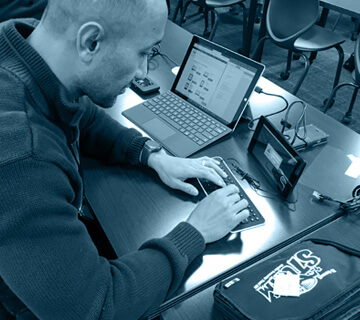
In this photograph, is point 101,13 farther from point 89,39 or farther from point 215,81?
point 215,81

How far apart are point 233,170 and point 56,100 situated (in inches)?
20.8

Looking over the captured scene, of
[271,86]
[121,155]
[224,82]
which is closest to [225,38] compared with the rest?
[271,86]

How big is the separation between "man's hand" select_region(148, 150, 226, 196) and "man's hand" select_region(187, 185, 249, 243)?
64 mm

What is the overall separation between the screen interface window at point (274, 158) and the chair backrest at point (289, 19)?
63.4 inches

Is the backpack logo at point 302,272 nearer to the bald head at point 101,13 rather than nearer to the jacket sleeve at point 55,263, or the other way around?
the jacket sleeve at point 55,263

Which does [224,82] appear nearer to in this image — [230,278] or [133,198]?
[133,198]

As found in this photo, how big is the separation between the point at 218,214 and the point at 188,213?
3.8 inches

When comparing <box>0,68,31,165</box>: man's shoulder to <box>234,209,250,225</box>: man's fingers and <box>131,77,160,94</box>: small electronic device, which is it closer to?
<box>234,209,250,225</box>: man's fingers

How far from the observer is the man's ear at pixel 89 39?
1.99 ft

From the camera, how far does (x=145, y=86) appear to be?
1259mm

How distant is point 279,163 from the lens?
878 mm

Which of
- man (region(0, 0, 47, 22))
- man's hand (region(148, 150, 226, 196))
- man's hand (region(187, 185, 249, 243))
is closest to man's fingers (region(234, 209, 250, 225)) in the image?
man's hand (region(187, 185, 249, 243))

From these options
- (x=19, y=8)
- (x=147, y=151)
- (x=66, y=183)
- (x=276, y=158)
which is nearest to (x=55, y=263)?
(x=66, y=183)

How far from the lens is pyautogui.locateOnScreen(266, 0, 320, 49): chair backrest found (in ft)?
7.50
